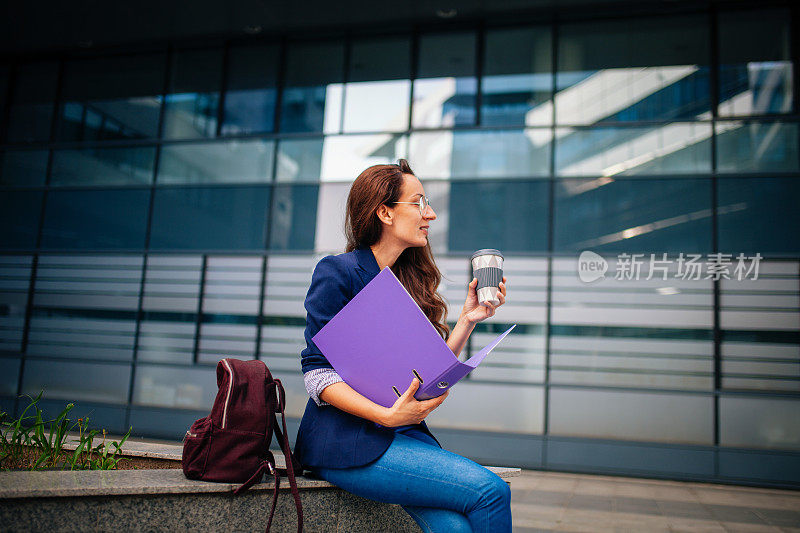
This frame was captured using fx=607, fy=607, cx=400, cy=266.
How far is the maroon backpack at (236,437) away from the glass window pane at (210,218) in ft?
20.6

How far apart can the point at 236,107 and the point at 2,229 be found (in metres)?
4.03

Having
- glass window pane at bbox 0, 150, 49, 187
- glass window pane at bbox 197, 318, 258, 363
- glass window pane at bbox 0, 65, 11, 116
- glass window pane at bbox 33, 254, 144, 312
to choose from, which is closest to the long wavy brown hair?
glass window pane at bbox 197, 318, 258, 363

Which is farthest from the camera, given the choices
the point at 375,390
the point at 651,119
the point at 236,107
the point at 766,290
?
the point at 236,107

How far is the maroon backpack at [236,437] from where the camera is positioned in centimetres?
204

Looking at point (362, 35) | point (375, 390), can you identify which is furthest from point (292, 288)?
point (375, 390)

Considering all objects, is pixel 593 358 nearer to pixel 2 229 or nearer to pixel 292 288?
pixel 292 288

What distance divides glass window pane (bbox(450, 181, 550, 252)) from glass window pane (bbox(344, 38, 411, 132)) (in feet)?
4.55

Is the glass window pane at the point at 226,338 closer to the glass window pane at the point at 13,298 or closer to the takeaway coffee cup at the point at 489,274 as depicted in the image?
the glass window pane at the point at 13,298

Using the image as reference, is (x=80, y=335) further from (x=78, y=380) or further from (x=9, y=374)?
(x=9, y=374)

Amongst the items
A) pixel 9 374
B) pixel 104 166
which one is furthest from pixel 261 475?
pixel 9 374

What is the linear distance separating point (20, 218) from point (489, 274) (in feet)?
30.5

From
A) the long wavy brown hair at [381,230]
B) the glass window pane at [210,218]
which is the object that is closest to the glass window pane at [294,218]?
the glass window pane at [210,218]

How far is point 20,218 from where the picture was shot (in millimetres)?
9062

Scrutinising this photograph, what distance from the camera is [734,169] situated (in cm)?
719
